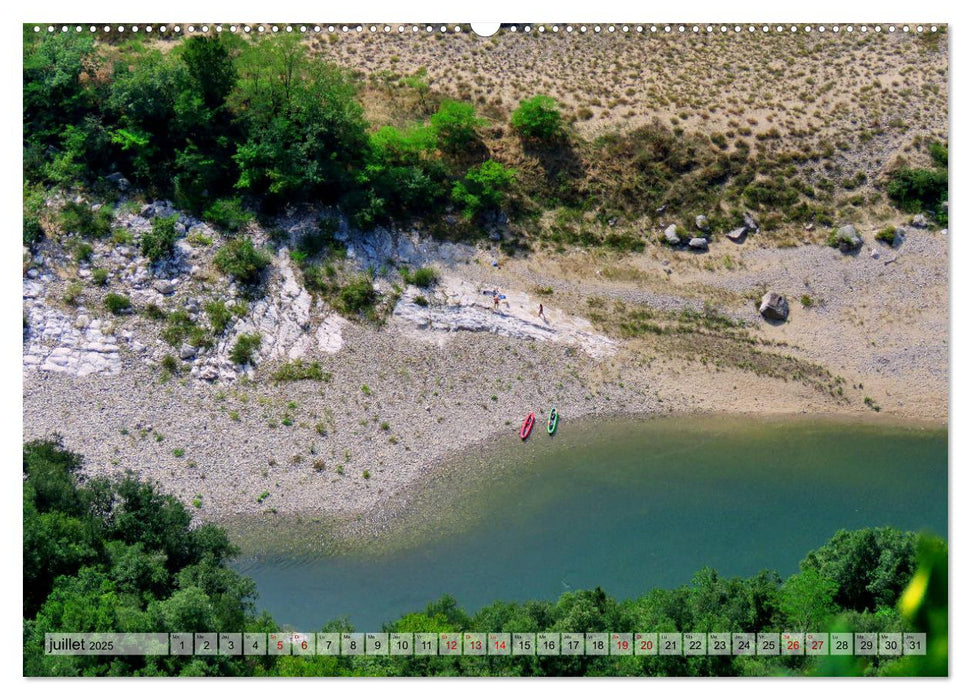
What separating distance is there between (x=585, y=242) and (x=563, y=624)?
13.4 m

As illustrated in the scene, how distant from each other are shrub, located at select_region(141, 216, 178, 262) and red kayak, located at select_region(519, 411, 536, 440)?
1208 cm

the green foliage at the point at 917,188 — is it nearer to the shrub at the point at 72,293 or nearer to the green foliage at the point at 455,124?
the green foliage at the point at 455,124

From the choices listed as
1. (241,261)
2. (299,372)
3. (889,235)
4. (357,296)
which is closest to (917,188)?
(889,235)

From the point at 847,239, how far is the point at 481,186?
38.5ft

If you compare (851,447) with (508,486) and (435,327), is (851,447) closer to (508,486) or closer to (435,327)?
(508,486)

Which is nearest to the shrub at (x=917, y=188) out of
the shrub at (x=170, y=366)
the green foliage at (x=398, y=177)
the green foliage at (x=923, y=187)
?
the green foliage at (x=923, y=187)

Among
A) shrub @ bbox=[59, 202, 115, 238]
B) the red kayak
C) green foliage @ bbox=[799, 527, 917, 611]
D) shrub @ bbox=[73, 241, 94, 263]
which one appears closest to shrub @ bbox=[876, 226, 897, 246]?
green foliage @ bbox=[799, 527, 917, 611]

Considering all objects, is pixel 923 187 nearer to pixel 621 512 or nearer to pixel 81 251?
pixel 621 512

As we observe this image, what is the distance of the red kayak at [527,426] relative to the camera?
2650 cm

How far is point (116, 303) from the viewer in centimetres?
2591

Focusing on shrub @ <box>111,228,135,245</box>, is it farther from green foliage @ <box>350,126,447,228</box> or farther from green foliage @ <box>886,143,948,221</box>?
green foliage @ <box>886,143,948,221</box>

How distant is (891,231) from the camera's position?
2731 cm

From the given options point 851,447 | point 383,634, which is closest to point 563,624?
point 383,634

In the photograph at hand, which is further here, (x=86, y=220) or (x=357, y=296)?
(x=357, y=296)
